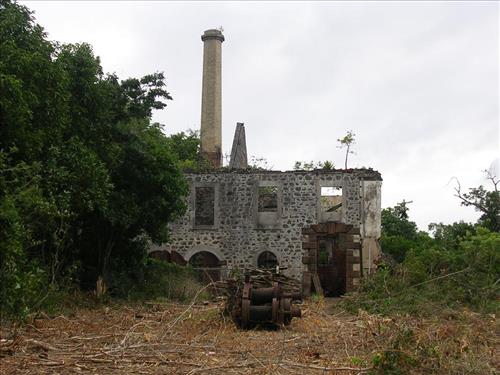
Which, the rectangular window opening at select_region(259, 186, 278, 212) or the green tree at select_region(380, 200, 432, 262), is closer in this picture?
the rectangular window opening at select_region(259, 186, 278, 212)

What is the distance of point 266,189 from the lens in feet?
94.1

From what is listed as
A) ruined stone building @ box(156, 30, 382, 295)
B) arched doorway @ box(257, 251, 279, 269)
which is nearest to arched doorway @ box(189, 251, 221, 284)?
ruined stone building @ box(156, 30, 382, 295)

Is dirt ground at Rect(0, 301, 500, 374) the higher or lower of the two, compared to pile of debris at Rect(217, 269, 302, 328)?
lower

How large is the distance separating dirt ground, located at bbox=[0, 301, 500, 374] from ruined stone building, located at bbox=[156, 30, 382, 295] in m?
11.1

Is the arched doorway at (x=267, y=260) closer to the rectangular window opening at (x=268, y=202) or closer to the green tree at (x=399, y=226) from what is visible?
the rectangular window opening at (x=268, y=202)

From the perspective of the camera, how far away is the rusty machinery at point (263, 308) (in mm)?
11570

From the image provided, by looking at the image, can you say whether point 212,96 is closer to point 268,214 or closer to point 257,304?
point 268,214

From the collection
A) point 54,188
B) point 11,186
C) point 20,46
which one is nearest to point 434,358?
point 11,186

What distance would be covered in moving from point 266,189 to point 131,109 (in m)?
12.1

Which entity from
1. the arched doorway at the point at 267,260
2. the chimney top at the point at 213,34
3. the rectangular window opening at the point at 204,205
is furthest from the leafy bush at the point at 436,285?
the chimney top at the point at 213,34

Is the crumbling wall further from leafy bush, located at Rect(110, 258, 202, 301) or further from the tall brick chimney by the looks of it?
the tall brick chimney

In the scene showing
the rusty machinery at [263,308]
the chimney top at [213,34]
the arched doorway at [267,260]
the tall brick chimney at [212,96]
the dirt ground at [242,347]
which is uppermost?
the chimney top at [213,34]

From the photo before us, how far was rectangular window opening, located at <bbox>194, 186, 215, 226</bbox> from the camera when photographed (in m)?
25.2

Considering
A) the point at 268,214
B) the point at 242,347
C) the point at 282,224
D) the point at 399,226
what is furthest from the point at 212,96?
the point at 242,347
